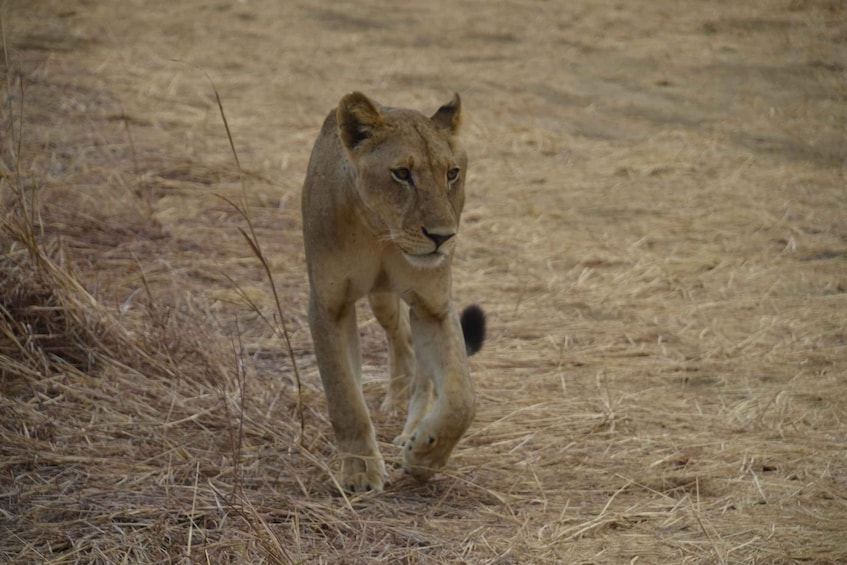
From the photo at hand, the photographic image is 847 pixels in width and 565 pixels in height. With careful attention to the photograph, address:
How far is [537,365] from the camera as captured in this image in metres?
6.12

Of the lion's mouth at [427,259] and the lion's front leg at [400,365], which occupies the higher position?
the lion's mouth at [427,259]

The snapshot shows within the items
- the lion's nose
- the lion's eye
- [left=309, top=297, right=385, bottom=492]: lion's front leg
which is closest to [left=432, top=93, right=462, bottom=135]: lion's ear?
the lion's eye

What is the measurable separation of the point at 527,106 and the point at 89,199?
464 cm

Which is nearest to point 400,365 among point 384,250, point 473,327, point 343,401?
point 473,327

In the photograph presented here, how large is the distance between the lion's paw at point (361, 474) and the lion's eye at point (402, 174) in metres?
1.10

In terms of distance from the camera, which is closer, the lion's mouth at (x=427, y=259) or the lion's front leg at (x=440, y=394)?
the lion's mouth at (x=427, y=259)

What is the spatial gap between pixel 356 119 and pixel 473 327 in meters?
1.47

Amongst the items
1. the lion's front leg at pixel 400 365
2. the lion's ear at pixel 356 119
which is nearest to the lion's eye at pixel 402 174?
the lion's ear at pixel 356 119

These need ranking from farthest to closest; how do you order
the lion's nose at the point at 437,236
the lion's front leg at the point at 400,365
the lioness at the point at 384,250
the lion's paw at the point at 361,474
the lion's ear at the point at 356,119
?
the lion's front leg at the point at 400,365
the lion's paw at the point at 361,474
the lion's ear at the point at 356,119
the lioness at the point at 384,250
the lion's nose at the point at 437,236

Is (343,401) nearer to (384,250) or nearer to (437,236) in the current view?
(384,250)

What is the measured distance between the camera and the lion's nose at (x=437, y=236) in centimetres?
414

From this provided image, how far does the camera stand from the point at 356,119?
4.48m

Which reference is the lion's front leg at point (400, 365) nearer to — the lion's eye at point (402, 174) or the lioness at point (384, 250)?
the lioness at point (384, 250)

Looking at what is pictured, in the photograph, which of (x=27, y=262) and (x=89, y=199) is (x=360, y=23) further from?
(x=27, y=262)
